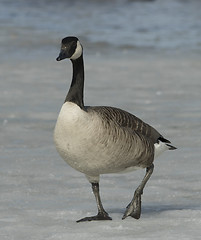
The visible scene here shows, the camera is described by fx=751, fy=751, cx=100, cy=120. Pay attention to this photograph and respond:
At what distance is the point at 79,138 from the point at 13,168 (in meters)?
2.64

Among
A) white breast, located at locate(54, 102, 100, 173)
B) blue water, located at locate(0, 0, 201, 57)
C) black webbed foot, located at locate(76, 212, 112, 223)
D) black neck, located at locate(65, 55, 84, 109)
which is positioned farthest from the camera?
blue water, located at locate(0, 0, 201, 57)

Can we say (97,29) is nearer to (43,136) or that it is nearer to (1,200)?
(43,136)

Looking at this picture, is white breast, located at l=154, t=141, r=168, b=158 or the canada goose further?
white breast, located at l=154, t=141, r=168, b=158

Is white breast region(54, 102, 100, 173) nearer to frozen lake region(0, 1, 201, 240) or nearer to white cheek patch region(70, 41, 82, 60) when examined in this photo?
white cheek patch region(70, 41, 82, 60)

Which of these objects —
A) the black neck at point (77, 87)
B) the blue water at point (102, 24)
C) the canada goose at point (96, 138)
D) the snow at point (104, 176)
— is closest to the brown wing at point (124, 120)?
the canada goose at point (96, 138)

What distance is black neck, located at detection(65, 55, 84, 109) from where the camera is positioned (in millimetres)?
5828

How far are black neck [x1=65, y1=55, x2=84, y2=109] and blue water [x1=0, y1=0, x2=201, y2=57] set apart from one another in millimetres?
11407

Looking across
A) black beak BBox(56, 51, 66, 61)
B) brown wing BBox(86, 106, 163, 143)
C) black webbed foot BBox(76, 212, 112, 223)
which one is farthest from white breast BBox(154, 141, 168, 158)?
black beak BBox(56, 51, 66, 61)

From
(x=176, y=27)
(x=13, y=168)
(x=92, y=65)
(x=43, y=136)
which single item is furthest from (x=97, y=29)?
(x=13, y=168)

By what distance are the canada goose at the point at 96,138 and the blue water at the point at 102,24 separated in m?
11.5

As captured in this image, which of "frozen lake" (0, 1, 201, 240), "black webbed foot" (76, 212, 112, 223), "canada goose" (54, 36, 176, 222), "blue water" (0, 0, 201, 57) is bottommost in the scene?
"blue water" (0, 0, 201, 57)

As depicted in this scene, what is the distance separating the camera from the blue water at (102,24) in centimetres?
1919

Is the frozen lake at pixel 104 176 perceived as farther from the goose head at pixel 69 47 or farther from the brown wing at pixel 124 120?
the goose head at pixel 69 47

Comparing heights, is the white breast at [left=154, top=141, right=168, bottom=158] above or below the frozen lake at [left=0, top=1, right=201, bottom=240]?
above
